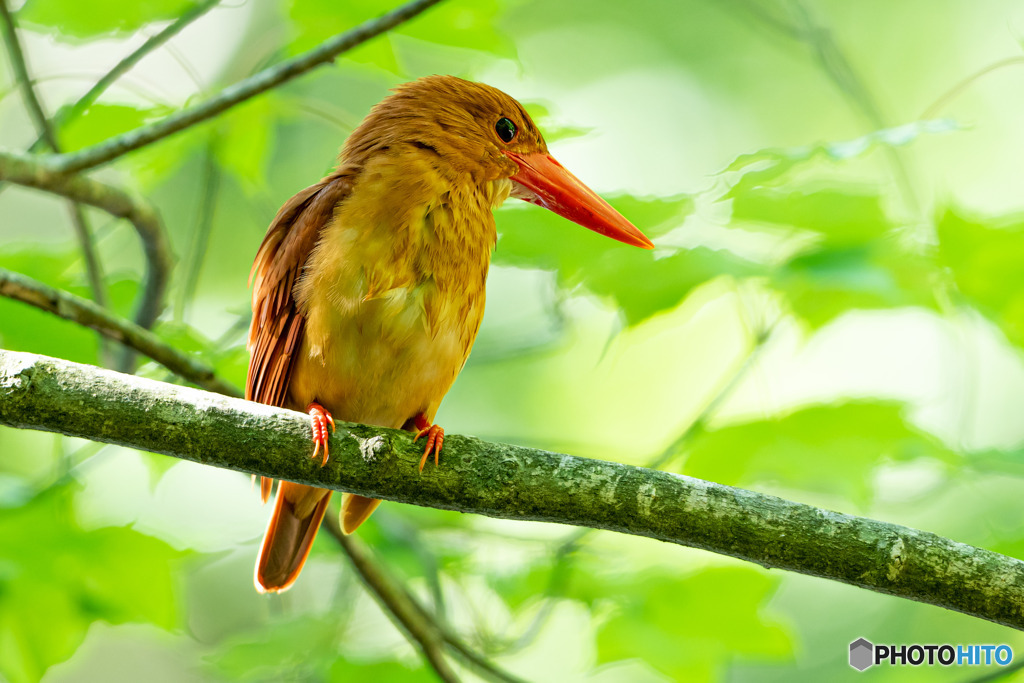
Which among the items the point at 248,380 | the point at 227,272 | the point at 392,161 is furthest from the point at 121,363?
the point at 227,272

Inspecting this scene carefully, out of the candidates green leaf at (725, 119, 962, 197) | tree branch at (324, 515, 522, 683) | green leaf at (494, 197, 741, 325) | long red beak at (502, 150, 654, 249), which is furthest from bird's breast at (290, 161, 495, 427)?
green leaf at (725, 119, 962, 197)

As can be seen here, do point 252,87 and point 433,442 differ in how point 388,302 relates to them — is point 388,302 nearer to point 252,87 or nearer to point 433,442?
point 433,442

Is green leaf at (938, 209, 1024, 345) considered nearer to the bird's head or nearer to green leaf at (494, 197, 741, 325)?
green leaf at (494, 197, 741, 325)

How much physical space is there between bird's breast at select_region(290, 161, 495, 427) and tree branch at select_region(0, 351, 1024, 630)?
0.48m

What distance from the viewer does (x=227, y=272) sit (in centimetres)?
489

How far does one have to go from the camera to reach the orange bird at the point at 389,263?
1887mm

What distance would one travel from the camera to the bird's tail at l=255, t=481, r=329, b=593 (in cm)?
216

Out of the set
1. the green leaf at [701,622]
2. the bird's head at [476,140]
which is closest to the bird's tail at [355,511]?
the green leaf at [701,622]

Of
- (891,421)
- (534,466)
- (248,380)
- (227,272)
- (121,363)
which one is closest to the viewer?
(534,466)

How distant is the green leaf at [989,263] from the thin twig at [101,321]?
1530mm

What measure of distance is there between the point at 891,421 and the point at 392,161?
125 cm

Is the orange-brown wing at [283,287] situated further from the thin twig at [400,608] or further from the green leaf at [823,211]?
the green leaf at [823,211]

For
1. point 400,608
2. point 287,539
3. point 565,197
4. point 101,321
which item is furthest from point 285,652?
point 565,197

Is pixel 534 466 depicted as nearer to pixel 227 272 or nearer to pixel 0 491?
pixel 0 491
